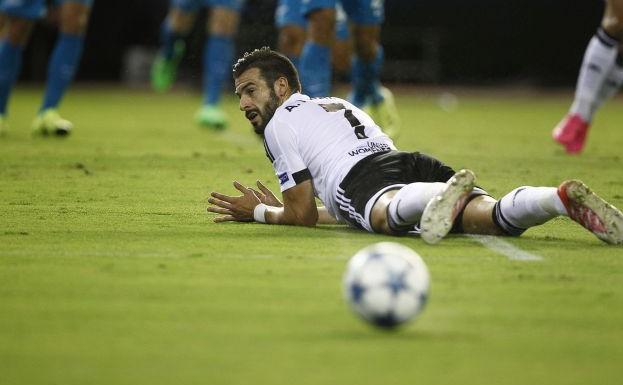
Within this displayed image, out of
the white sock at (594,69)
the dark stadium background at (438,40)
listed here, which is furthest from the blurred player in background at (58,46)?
the dark stadium background at (438,40)

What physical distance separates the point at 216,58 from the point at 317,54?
351 centimetres

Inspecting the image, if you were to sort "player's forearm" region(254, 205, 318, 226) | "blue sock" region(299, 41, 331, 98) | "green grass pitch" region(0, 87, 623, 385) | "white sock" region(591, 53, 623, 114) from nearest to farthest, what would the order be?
"green grass pitch" region(0, 87, 623, 385) < "player's forearm" region(254, 205, 318, 226) < "white sock" region(591, 53, 623, 114) < "blue sock" region(299, 41, 331, 98)

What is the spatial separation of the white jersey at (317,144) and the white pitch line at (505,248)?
62 cm

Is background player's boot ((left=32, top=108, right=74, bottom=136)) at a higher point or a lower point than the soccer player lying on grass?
lower

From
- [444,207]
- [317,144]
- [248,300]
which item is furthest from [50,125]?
[248,300]

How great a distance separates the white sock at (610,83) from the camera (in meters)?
8.69

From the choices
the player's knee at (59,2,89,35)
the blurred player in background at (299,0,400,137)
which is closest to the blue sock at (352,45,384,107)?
the blurred player in background at (299,0,400,137)

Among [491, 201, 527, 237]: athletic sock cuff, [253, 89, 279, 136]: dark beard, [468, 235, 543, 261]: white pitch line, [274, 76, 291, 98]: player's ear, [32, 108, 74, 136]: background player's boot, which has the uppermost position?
[274, 76, 291, 98]: player's ear

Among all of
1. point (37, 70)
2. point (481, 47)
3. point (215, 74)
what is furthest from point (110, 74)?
point (215, 74)

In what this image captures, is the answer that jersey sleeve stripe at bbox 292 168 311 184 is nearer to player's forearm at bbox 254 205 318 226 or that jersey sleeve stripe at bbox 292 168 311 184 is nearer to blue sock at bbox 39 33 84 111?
player's forearm at bbox 254 205 318 226

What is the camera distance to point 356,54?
10.6m

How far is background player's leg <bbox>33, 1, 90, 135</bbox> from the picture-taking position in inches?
424

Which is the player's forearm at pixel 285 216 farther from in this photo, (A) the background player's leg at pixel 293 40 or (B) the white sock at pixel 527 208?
(A) the background player's leg at pixel 293 40

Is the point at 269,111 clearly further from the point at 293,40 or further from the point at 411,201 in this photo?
the point at 293,40
